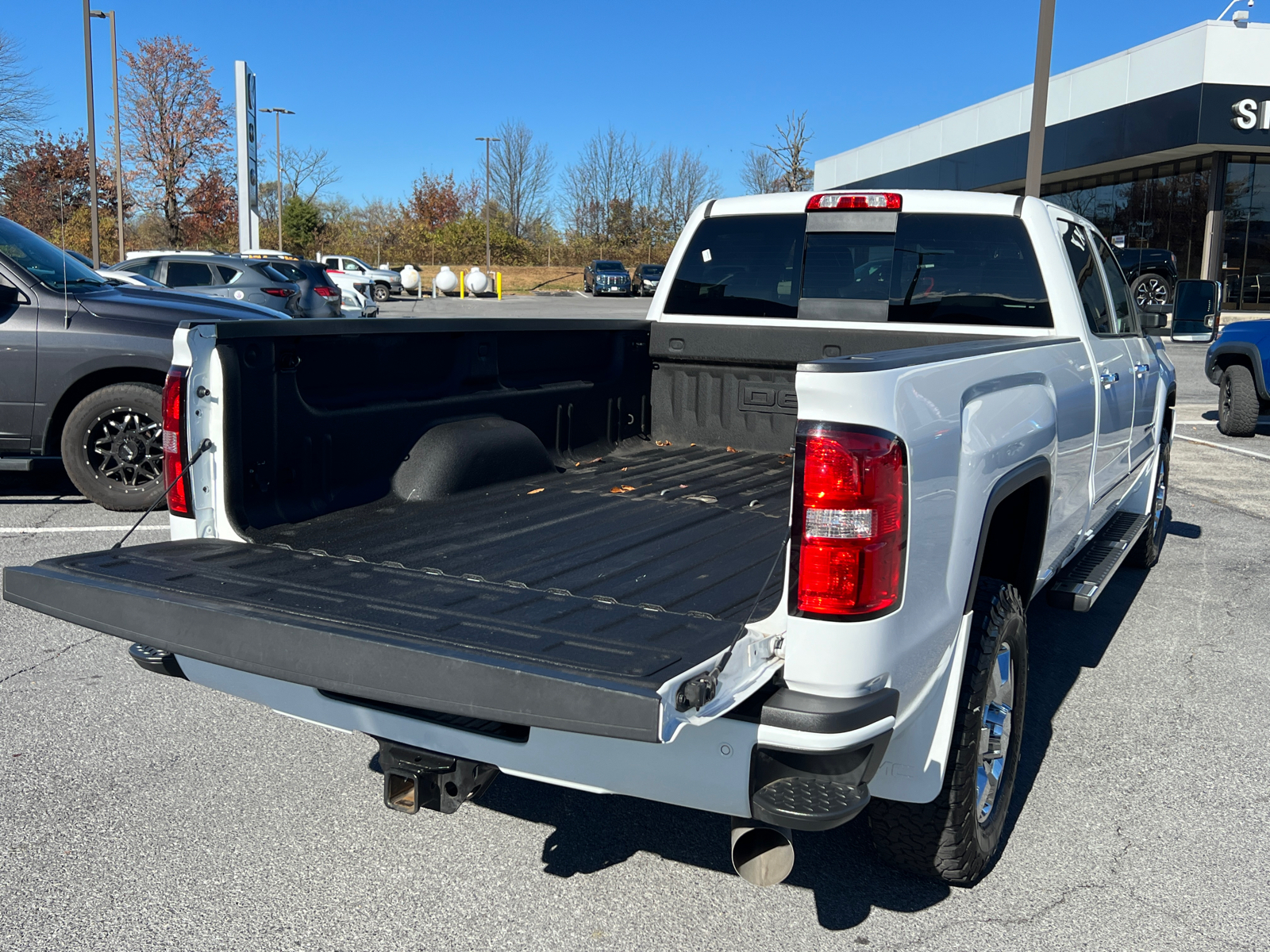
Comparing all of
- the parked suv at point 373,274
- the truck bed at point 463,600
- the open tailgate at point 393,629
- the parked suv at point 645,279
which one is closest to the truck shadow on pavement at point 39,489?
the truck bed at point 463,600

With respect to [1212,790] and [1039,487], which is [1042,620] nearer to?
[1212,790]

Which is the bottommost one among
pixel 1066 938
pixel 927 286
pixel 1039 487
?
pixel 1066 938

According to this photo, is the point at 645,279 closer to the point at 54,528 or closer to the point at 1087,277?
the point at 54,528

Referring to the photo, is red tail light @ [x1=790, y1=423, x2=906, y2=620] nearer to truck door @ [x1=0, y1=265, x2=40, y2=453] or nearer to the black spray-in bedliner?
the black spray-in bedliner

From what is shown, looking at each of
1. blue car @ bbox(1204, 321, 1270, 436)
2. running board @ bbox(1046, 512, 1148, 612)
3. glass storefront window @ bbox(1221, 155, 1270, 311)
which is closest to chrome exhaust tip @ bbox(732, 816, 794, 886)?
running board @ bbox(1046, 512, 1148, 612)

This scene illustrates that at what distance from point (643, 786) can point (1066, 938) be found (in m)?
1.29

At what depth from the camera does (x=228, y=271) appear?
17328 millimetres

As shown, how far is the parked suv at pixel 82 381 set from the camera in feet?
23.5

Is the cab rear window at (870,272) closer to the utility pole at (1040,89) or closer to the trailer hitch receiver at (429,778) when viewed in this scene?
the trailer hitch receiver at (429,778)

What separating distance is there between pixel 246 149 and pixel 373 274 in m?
8.09

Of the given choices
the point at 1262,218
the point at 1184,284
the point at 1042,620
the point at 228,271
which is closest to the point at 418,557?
the point at 1042,620

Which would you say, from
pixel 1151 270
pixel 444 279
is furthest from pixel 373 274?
pixel 1151 270

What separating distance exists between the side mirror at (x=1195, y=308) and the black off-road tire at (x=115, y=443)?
6.37m

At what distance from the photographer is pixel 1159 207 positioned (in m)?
34.7
